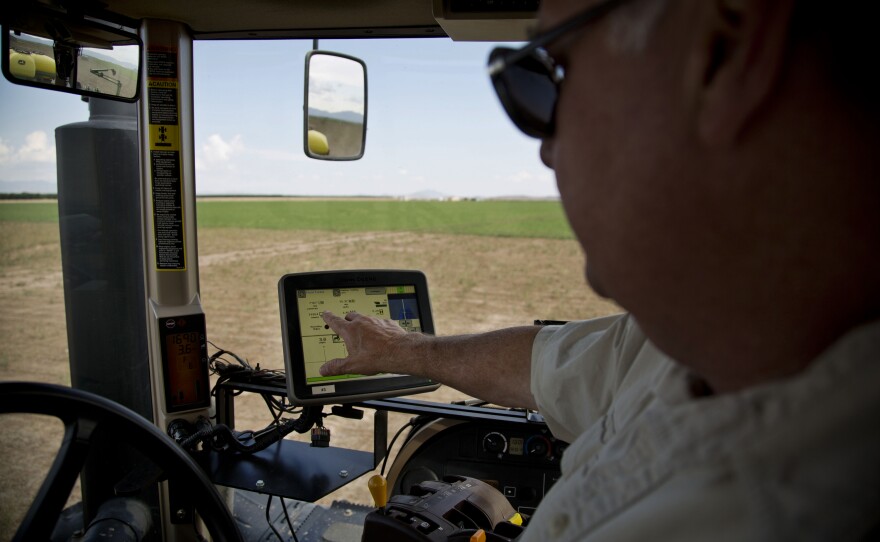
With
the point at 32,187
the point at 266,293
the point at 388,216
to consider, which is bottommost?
the point at 266,293

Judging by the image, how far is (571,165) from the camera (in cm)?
67

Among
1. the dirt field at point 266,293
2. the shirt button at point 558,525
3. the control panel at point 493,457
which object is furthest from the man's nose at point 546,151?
the control panel at point 493,457

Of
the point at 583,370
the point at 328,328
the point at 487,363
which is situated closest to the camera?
the point at 583,370

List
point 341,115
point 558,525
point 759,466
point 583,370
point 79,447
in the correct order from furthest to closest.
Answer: point 341,115
point 583,370
point 79,447
point 558,525
point 759,466

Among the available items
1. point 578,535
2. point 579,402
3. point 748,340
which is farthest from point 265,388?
point 748,340

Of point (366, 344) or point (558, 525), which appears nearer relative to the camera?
point (558, 525)

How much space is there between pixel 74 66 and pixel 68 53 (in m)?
0.03

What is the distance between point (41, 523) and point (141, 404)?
1.27 meters

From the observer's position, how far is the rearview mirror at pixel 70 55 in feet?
5.46

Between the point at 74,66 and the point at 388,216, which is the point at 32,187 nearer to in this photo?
the point at 74,66

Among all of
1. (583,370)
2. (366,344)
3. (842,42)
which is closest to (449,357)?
(366,344)

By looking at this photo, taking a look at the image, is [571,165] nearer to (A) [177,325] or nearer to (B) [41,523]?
(B) [41,523]

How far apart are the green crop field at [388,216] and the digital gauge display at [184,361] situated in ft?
83.5

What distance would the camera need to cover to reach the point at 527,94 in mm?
854
